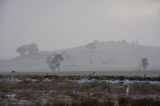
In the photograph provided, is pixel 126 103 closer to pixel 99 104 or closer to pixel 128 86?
pixel 99 104

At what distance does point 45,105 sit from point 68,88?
1805 centimetres

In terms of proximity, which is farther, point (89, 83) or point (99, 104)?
point (89, 83)

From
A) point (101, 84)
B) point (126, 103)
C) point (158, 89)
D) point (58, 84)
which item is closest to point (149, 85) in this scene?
point (158, 89)

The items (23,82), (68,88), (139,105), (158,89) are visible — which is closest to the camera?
(139,105)

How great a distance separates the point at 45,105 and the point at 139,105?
7181 mm

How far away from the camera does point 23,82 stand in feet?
156

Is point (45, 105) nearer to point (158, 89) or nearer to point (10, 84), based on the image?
point (158, 89)

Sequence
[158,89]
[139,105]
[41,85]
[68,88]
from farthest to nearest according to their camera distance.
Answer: [41,85]
[68,88]
[158,89]
[139,105]

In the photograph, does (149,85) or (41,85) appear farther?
(41,85)

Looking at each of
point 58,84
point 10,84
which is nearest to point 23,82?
point 10,84

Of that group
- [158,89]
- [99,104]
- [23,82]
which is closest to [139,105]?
[99,104]

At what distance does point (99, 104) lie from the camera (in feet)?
78.8

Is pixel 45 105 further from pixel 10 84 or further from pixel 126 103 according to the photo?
pixel 10 84

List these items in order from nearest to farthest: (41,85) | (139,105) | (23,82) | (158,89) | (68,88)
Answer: (139,105) < (158,89) < (68,88) < (41,85) < (23,82)
